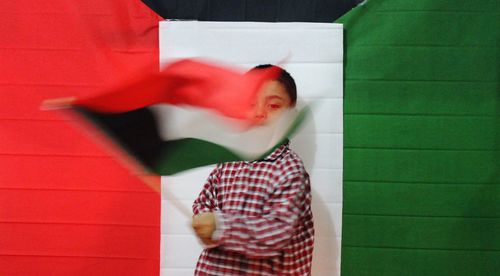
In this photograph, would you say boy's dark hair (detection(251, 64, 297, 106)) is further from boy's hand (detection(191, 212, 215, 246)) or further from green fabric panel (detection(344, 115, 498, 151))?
boy's hand (detection(191, 212, 215, 246))

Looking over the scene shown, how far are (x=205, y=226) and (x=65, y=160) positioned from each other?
1.45 ft

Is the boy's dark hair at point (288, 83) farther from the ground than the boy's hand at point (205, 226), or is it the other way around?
the boy's dark hair at point (288, 83)

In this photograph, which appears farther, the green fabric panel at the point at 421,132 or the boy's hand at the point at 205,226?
the green fabric panel at the point at 421,132

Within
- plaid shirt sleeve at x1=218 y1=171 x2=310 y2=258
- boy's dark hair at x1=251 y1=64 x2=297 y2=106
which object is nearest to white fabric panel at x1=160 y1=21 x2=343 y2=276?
boy's dark hair at x1=251 y1=64 x2=297 y2=106

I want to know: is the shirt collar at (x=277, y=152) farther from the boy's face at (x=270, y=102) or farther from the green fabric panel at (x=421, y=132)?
the green fabric panel at (x=421, y=132)

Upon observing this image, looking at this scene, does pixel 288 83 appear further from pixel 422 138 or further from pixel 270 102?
pixel 422 138

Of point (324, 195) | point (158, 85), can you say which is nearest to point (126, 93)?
point (158, 85)

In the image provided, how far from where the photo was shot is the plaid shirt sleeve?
1.23 metres

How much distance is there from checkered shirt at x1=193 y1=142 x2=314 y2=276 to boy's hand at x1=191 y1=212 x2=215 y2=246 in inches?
0.7

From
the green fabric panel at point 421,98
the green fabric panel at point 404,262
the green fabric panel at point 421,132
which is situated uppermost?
the green fabric panel at point 421,98

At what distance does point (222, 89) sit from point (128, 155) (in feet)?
0.92

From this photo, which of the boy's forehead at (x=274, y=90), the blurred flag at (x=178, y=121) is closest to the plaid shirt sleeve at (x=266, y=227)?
the blurred flag at (x=178, y=121)

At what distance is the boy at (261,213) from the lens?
1231 mm

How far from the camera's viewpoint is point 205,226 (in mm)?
1249
